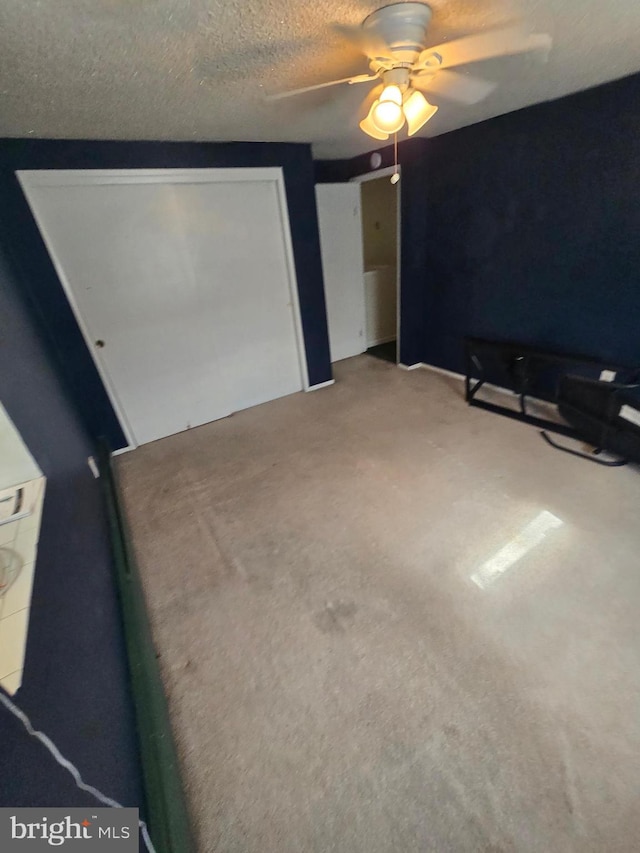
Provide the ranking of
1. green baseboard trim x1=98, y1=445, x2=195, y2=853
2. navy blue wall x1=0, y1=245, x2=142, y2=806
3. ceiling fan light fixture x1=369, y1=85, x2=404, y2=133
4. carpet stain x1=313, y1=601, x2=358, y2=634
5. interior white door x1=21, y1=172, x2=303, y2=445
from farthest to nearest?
interior white door x1=21, y1=172, x2=303, y2=445 < carpet stain x1=313, y1=601, x2=358, y2=634 < ceiling fan light fixture x1=369, y1=85, x2=404, y2=133 < green baseboard trim x1=98, y1=445, x2=195, y2=853 < navy blue wall x1=0, y1=245, x2=142, y2=806

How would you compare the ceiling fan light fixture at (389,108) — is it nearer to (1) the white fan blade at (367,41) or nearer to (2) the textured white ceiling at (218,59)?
(1) the white fan blade at (367,41)

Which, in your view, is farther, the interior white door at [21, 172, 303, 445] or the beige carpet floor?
the interior white door at [21, 172, 303, 445]

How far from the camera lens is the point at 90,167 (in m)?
2.34

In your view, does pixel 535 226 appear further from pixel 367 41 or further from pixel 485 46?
pixel 367 41

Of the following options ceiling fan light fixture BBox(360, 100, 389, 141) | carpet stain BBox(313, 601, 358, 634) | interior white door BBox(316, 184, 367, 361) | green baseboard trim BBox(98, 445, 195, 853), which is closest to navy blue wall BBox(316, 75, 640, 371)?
interior white door BBox(316, 184, 367, 361)

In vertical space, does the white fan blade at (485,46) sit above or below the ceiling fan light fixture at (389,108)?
above

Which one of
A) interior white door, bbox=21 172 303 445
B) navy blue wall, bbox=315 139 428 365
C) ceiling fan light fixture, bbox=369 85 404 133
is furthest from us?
navy blue wall, bbox=315 139 428 365

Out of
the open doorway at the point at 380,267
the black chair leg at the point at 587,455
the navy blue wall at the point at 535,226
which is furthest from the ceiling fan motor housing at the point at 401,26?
the open doorway at the point at 380,267

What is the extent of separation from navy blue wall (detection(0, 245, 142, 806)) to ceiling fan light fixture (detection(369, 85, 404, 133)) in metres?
1.64

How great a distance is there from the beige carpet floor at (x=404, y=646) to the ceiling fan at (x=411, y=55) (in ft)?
6.12

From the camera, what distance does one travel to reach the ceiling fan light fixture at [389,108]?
137cm

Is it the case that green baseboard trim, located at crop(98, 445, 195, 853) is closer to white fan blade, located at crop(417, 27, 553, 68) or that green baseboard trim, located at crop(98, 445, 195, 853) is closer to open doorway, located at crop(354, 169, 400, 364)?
white fan blade, located at crop(417, 27, 553, 68)

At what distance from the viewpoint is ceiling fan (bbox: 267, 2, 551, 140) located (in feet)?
3.86

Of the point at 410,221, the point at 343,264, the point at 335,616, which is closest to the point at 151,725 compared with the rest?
the point at 335,616
